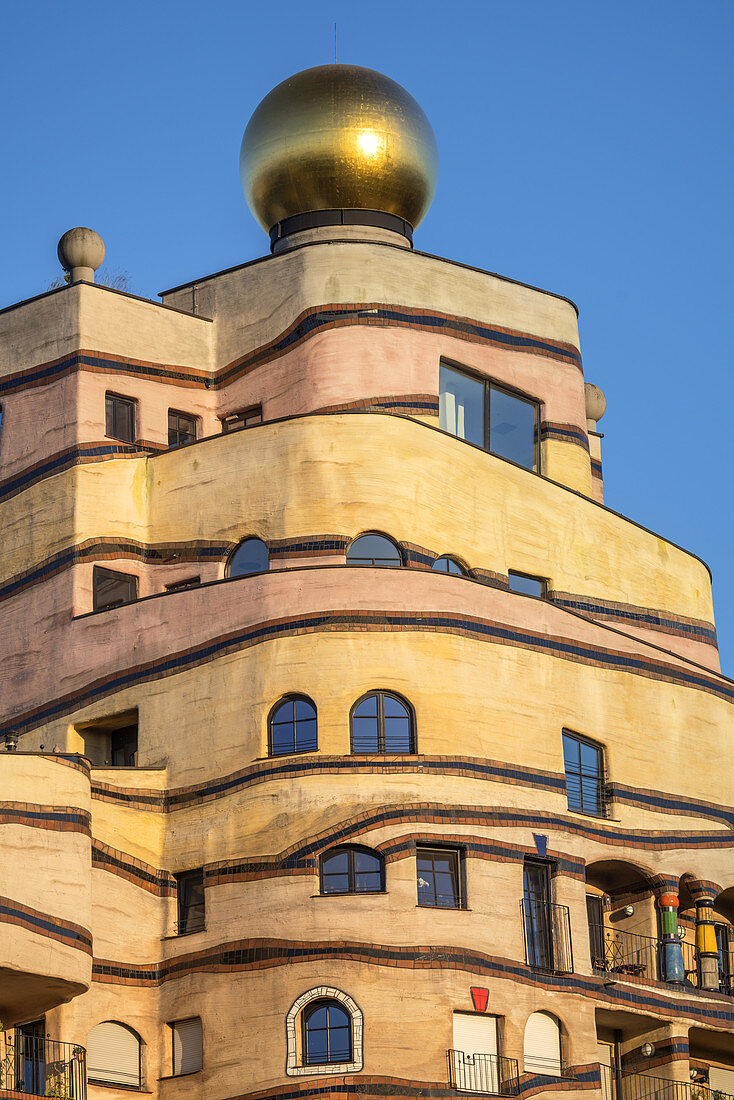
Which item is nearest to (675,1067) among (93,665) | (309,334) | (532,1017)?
(532,1017)

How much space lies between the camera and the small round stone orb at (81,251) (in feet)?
102

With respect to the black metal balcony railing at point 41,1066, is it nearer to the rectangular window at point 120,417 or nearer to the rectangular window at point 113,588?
the rectangular window at point 113,588

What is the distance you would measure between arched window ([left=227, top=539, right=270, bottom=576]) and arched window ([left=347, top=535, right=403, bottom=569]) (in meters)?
1.22

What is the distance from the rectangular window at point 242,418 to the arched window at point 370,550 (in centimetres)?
373

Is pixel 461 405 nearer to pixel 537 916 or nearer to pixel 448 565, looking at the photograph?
pixel 448 565

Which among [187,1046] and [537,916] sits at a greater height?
[537,916]

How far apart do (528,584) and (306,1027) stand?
7.87 m

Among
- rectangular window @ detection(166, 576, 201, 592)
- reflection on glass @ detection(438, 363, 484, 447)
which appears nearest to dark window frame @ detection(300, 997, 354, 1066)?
rectangular window @ detection(166, 576, 201, 592)

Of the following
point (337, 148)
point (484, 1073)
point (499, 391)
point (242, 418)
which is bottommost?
point (484, 1073)

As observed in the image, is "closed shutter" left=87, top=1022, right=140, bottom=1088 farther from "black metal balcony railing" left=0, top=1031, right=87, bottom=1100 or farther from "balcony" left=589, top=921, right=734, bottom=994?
"balcony" left=589, top=921, right=734, bottom=994

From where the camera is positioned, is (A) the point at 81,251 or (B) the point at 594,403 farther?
(B) the point at 594,403

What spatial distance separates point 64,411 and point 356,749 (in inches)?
288

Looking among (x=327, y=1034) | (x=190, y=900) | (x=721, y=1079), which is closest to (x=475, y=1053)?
(x=327, y=1034)

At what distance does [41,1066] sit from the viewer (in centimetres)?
2505
